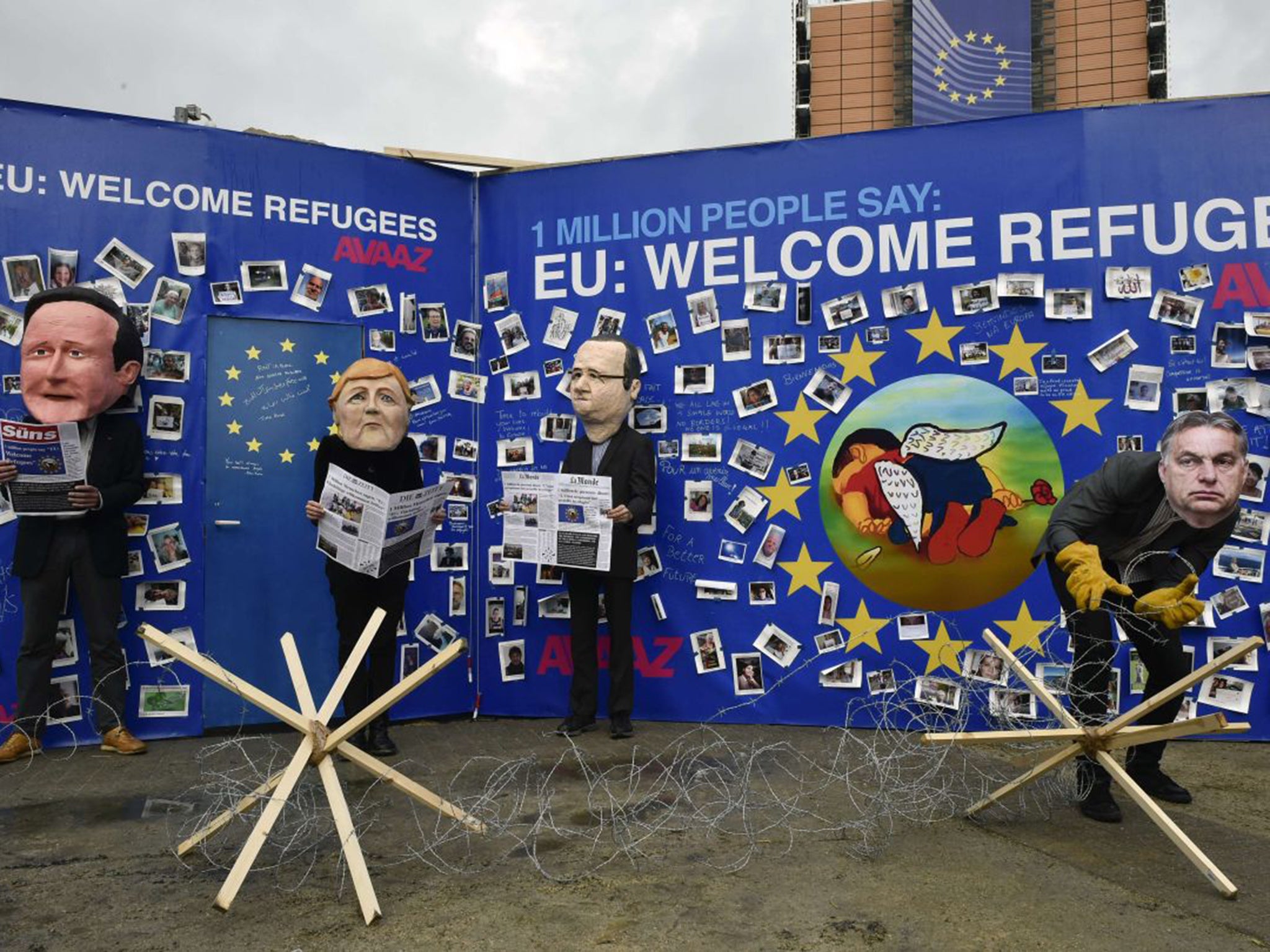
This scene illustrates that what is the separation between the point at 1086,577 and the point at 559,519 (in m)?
2.44

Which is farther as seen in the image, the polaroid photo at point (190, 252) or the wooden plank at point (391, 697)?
the polaroid photo at point (190, 252)

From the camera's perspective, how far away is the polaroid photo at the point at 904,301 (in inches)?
190

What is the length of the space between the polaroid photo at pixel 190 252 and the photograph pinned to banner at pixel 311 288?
0.44 m

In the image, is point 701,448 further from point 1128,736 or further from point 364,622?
point 1128,736

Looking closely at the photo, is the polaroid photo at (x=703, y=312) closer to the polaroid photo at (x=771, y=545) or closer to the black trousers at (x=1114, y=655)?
the polaroid photo at (x=771, y=545)

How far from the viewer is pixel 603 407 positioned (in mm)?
4902

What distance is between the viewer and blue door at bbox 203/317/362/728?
4816mm

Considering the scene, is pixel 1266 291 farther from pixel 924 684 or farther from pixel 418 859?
pixel 418 859

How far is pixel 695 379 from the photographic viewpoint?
16.7 ft

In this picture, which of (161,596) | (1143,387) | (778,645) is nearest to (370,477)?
(161,596)

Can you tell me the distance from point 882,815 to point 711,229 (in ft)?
9.94

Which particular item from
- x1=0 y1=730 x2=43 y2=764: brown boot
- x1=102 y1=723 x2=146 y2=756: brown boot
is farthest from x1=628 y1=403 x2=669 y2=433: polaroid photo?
x1=0 y1=730 x2=43 y2=764: brown boot

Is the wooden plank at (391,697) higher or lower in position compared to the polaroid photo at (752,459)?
lower

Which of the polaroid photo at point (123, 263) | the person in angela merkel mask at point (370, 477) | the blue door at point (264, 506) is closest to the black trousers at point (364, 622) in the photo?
the person in angela merkel mask at point (370, 477)
